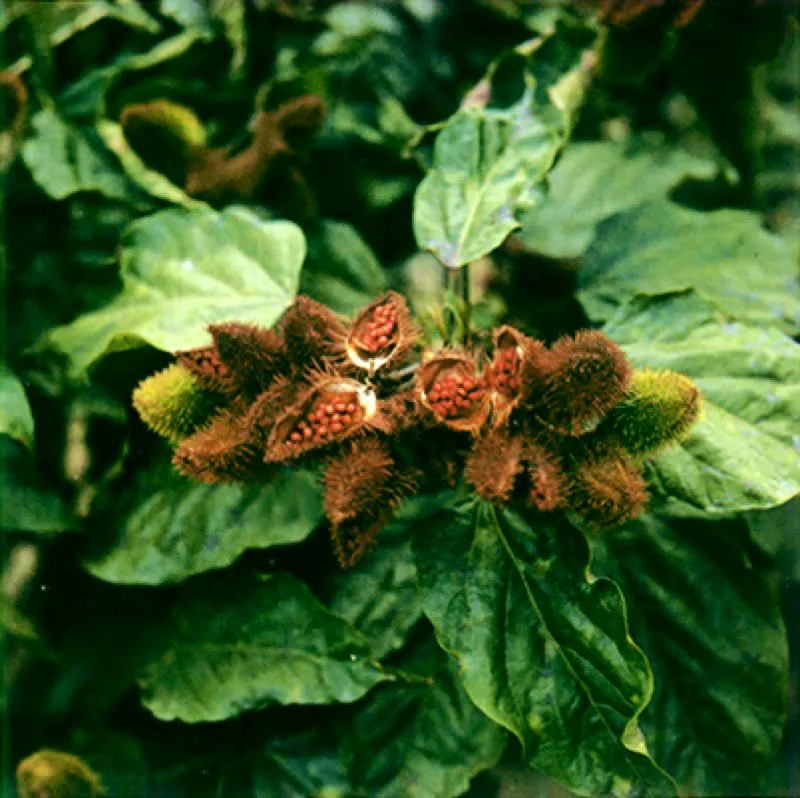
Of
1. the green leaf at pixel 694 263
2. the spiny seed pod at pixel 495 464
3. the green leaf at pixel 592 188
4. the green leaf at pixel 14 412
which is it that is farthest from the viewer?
the green leaf at pixel 592 188

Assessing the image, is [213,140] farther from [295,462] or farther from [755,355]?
[755,355]

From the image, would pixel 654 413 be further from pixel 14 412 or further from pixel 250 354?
pixel 14 412

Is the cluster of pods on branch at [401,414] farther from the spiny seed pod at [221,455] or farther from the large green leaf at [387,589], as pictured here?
the large green leaf at [387,589]

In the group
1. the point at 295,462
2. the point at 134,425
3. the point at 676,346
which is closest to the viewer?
the point at 295,462

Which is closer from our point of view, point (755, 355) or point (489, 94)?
point (755, 355)

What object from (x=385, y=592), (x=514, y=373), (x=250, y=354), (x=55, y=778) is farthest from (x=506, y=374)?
(x=55, y=778)

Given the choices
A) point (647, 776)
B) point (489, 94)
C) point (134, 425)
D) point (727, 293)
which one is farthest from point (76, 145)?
point (647, 776)

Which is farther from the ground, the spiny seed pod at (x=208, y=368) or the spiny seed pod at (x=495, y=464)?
the spiny seed pod at (x=208, y=368)

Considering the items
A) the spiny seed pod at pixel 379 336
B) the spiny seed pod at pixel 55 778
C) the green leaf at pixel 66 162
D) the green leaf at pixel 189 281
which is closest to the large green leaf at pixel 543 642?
the spiny seed pod at pixel 379 336
